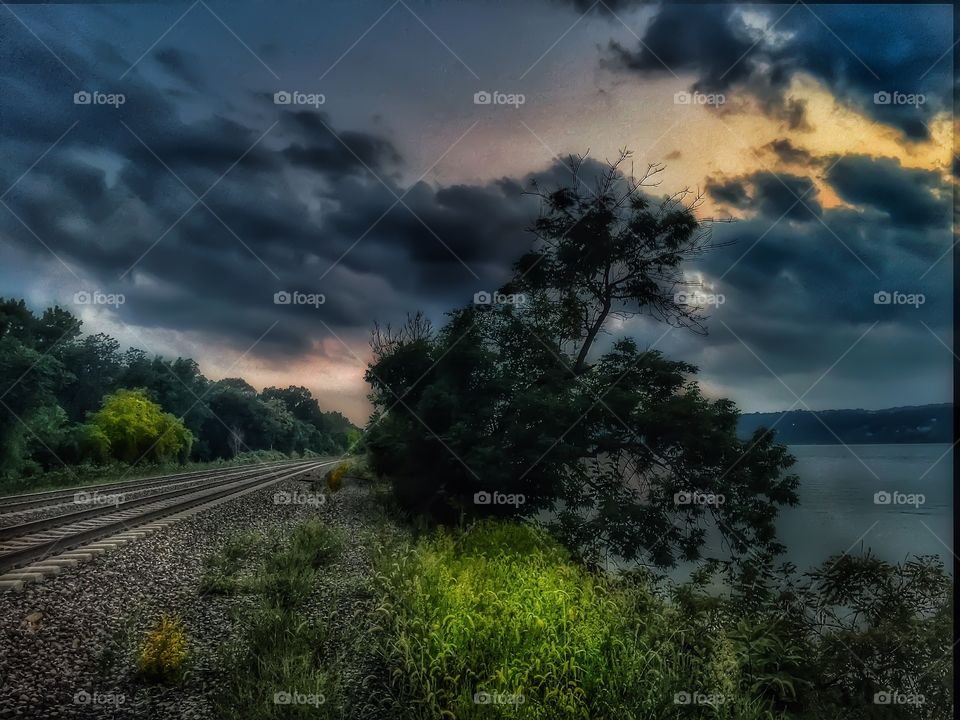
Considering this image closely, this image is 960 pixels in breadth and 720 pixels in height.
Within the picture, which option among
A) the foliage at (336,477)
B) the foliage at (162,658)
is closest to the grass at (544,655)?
the foliage at (162,658)

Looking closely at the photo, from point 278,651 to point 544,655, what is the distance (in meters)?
2.19

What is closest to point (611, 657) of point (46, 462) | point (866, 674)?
point (866, 674)

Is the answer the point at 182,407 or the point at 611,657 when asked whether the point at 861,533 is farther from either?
the point at 182,407

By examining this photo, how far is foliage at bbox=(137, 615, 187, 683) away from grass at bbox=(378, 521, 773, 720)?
1600mm

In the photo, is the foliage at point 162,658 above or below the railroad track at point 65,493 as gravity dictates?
below

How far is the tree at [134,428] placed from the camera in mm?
15516

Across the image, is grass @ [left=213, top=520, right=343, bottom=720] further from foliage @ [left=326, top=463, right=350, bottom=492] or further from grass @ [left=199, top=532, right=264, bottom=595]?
foliage @ [left=326, top=463, right=350, bottom=492]

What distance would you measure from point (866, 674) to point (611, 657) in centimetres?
331

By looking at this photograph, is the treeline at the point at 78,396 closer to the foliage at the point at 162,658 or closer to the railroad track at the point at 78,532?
the railroad track at the point at 78,532

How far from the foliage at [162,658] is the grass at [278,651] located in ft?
1.20

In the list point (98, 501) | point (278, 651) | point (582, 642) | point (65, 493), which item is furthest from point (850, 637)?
point (65, 493)

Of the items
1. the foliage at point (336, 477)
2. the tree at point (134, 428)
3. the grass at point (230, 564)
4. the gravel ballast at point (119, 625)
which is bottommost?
the gravel ballast at point (119, 625)

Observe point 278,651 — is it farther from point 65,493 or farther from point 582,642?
point 65,493

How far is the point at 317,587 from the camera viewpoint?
651 cm
